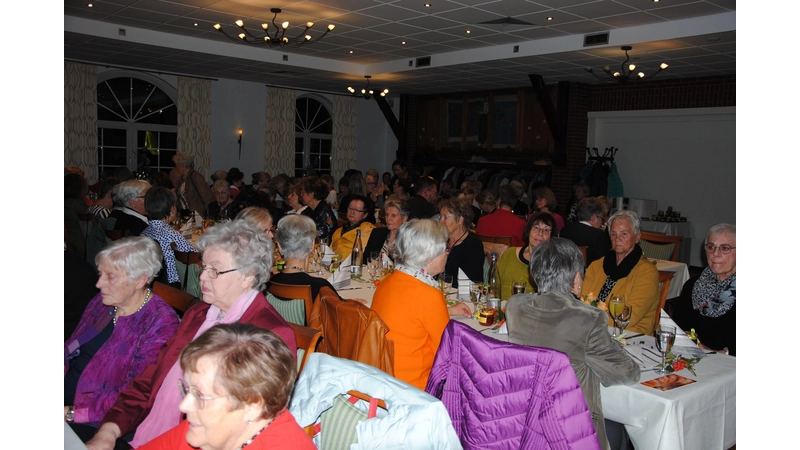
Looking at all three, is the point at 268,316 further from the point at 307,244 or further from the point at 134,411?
the point at 307,244

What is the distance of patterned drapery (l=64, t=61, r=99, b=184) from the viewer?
12.6 m

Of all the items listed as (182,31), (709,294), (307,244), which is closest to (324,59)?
(182,31)

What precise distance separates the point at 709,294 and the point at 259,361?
3075mm

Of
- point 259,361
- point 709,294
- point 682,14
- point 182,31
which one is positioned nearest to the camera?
point 259,361

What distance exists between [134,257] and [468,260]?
297cm

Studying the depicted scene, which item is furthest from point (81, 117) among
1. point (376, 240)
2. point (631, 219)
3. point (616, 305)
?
point (616, 305)

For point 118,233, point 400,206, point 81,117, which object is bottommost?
point 118,233

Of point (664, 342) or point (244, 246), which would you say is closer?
point (244, 246)

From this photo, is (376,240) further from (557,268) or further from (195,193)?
(195,193)

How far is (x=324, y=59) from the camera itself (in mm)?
12438

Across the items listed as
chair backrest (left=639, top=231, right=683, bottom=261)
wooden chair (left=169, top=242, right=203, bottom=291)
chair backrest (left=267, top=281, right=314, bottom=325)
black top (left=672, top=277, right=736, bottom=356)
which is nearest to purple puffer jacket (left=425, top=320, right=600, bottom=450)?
chair backrest (left=267, top=281, right=314, bottom=325)

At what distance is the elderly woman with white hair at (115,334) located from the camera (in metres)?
2.86

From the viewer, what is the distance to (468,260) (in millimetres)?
5371
